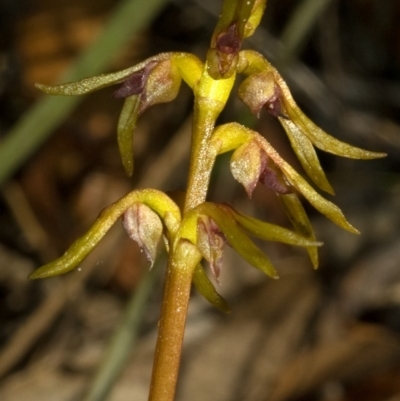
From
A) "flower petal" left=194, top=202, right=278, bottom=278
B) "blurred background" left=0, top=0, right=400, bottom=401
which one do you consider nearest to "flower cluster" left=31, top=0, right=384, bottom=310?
"flower petal" left=194, top=202, right=278, bottom=278

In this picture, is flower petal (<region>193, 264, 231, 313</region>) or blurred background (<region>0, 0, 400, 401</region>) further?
blurred background (<region>0, 0, 400, 401</region>)

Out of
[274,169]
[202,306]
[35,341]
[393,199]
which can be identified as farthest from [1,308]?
[274,169]

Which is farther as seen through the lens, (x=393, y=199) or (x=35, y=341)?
(x=393, y=199)

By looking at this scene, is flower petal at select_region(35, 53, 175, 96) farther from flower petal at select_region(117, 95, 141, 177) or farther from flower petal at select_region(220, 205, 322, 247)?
flower petal at select_region(220, 205, 322, 247)

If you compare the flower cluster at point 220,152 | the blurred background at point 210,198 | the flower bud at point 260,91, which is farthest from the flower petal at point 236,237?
the blurred background at point 210,198

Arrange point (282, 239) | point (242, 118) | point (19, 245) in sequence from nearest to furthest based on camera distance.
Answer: point (282, 239)
point (242, 118)
point (19, 245)

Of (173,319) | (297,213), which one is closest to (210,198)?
(297,213)

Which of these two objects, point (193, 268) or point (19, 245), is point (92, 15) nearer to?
point (19, 245)

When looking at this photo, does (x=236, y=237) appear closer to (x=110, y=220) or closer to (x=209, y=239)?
(x=209, y=239)
